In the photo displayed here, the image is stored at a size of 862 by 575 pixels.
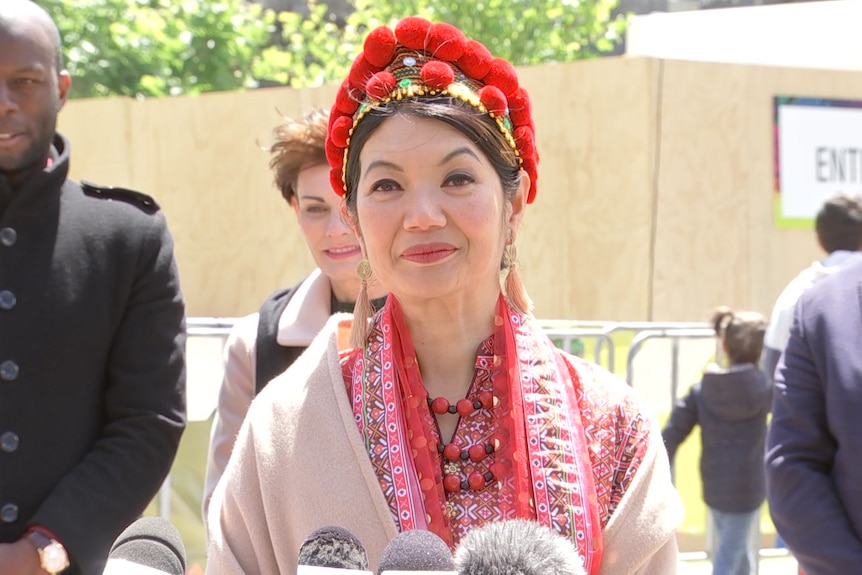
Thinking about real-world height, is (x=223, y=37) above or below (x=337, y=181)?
above

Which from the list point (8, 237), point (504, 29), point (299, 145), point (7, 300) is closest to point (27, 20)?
point (8, 237)

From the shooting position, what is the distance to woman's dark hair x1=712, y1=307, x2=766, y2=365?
652 cm

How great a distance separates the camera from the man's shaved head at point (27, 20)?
10.1 ft

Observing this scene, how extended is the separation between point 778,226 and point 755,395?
5960mm

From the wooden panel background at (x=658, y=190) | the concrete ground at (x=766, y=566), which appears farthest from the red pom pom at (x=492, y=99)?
the wooden panel background at (x=658, y=190)

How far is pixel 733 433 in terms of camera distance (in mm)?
6438

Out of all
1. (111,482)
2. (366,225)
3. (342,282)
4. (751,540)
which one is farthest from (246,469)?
(751,540)

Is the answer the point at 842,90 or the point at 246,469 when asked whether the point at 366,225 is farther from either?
the point at 842,90

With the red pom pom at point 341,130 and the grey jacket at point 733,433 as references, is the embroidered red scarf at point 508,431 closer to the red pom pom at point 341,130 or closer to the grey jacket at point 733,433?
the red pom pom at point 341,130

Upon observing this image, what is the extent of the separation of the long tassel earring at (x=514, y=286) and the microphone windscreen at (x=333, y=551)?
0.96 meters

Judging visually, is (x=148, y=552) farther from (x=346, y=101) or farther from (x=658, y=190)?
(x=658, y=190)

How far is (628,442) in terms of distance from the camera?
220 cm

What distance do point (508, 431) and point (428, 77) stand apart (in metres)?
0.63

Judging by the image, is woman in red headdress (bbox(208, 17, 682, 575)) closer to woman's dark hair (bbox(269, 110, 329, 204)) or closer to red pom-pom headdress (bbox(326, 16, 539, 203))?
red pom-pom headdress (bbox(326, 16, 539, 203))
